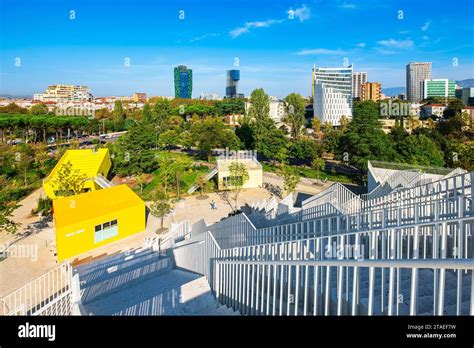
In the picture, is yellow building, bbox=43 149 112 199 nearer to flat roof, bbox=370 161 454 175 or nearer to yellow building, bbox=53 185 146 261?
yellow building, bbox=53 185 146 261

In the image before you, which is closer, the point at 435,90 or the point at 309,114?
the point at 309,114

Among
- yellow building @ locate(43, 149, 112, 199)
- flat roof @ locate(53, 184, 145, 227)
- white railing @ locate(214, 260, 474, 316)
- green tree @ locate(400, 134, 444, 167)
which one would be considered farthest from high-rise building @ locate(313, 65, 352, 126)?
white railing @ locate(214, 260, 474, 316)

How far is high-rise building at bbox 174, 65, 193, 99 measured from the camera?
143m

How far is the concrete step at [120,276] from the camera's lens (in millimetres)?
7391

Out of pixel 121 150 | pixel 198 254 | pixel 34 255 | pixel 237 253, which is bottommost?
pixel 34 255

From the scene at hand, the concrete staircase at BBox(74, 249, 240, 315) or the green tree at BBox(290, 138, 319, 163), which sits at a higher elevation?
the green tree at BBox(290, 138, 319, 163)

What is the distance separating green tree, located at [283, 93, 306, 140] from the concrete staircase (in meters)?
32.9

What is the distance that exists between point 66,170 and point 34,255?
5960 millimetres

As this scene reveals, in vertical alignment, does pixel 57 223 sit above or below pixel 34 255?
above

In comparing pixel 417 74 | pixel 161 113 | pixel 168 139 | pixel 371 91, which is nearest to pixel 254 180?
pixel 168 139

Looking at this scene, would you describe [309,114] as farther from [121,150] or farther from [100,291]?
[100,291]

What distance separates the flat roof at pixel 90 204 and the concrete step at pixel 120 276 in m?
3.97

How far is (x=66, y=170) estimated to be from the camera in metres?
17.8
